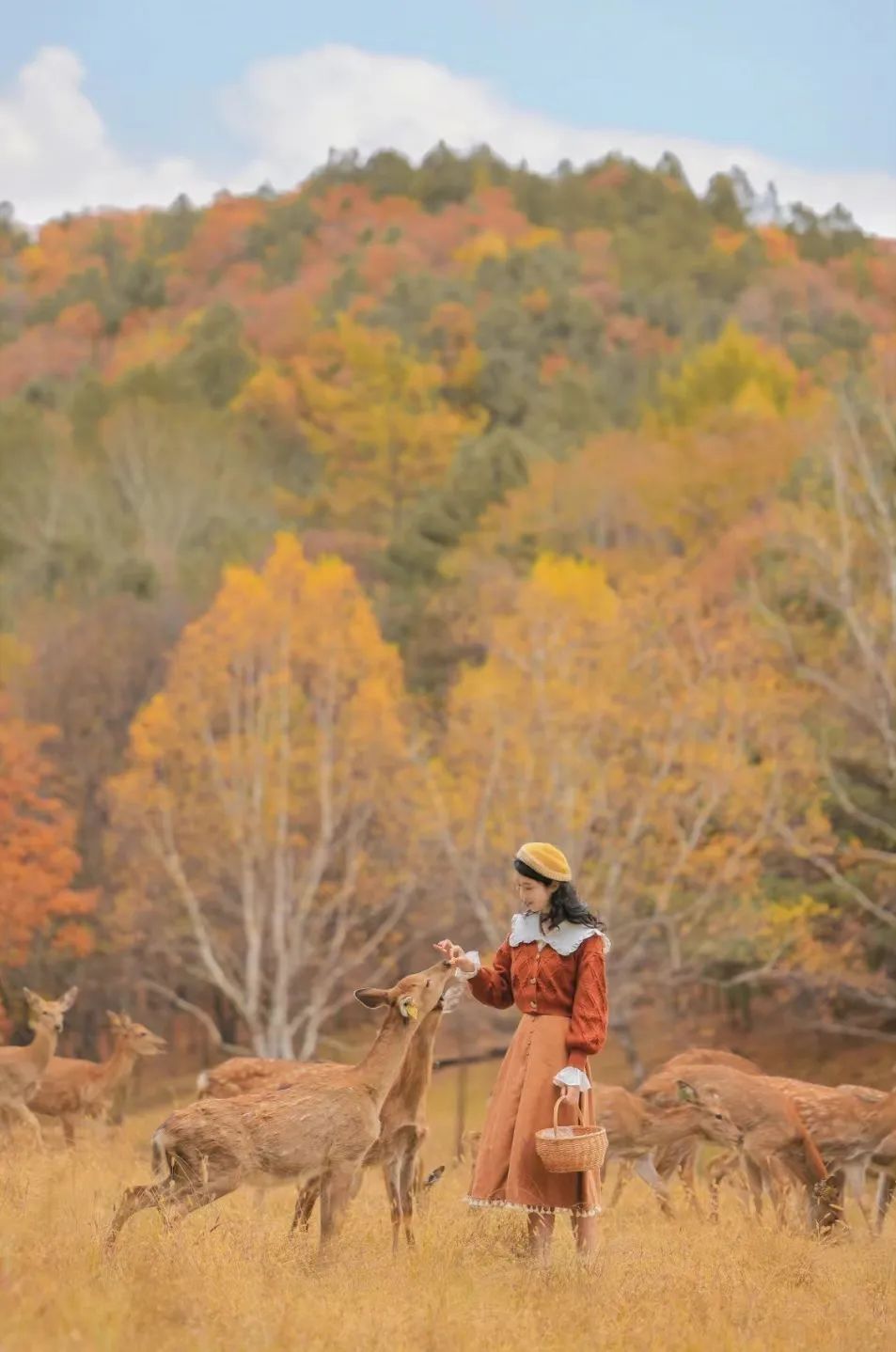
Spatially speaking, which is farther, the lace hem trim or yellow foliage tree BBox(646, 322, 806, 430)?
yellow foliage tree BBox(646, 322, 806, 430)

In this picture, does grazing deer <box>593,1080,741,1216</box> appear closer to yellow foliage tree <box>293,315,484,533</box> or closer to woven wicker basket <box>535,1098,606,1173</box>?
woven wicker basket <box>535,1098,606,1173</box>

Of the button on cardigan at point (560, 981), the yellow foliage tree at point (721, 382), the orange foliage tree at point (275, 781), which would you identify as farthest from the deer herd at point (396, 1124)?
the yellow foliage tree at point (721, 382)

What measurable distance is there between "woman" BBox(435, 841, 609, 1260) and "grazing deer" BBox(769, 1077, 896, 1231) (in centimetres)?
324

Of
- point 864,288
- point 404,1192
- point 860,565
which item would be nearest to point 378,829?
point 860,565

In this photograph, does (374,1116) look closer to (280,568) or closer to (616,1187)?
(616,1187)

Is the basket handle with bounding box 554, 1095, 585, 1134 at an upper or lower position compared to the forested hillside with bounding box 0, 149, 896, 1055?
lower

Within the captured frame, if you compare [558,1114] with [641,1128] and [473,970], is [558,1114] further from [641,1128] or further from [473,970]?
[641,1128]

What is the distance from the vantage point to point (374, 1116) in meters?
8.60

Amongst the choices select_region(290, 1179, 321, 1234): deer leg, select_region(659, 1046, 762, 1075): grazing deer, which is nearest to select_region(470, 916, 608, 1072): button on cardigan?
select_region(290, 1179, 321, 1234): deer leg

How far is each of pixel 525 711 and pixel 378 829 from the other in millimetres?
3763

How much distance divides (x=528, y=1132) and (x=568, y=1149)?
0.38 metres

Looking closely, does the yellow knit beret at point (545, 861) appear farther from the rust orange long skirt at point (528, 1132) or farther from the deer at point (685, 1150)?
the deer at point (685, 1150)

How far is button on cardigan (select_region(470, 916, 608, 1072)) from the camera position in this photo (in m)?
8.53

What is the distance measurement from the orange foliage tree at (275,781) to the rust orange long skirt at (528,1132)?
2084cm
